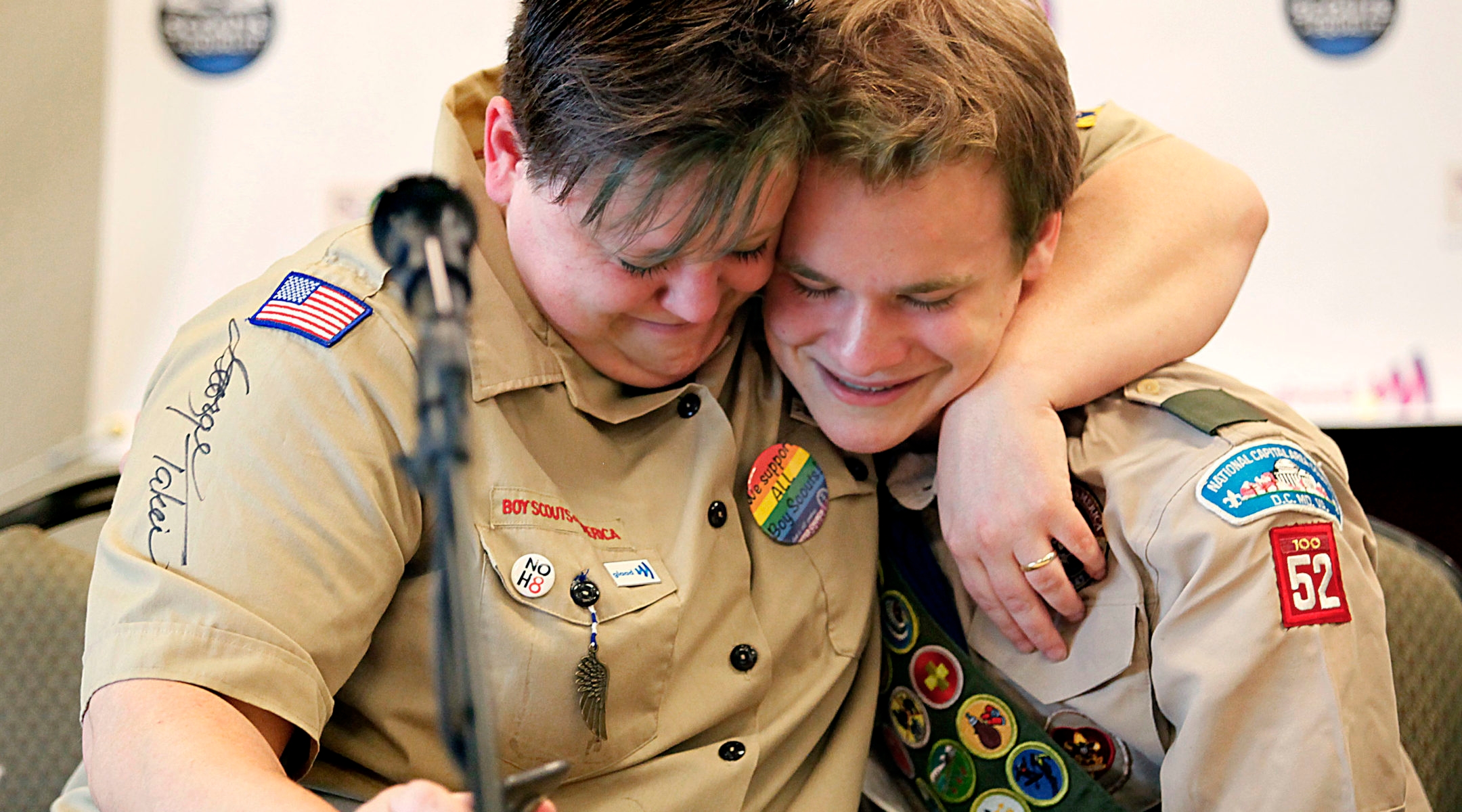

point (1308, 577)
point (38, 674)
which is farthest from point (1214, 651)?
point (38, 674)

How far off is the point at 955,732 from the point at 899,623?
123mm

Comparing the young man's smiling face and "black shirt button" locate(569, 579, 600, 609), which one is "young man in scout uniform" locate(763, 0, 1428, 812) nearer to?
the young man's smiling face

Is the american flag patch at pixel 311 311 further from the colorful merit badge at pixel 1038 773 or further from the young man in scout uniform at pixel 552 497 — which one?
the colorful merit badge at pixel 1038 773

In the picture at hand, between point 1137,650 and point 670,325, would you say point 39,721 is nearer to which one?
point 670,325

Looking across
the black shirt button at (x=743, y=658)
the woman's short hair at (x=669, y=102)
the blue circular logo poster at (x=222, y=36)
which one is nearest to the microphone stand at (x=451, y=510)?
the woman's short hair at (x=669, y=102)

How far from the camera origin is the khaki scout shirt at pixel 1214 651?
104 cm

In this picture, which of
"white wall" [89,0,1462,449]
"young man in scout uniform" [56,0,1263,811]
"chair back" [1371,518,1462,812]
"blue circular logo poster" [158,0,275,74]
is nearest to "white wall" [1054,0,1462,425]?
"white wall" [89,0,1462,449]

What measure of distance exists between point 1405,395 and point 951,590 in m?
1.52

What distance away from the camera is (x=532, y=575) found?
1060mm

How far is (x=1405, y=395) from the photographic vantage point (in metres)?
2.41

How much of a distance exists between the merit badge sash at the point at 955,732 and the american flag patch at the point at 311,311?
2.01ft

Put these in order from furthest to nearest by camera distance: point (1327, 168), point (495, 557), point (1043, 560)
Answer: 1. point (1327, 168)
2. point (1043, 560)
3. point (495, 557)

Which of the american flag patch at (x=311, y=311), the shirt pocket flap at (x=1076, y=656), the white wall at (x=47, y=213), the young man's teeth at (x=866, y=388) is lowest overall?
the white wall at (x=47, y=213)

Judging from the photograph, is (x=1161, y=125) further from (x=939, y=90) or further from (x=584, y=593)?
(x=584, y=593)
